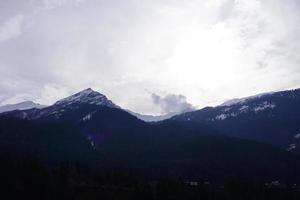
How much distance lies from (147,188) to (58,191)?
3684 centimetres

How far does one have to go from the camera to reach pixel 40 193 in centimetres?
17612

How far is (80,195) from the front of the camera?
19712cm

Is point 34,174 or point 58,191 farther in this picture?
point 34,174

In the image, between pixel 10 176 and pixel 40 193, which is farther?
pixel 10 176

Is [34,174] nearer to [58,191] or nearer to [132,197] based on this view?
[58,191]

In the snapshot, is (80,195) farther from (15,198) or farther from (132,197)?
(15,198)

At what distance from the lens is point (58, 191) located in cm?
18050

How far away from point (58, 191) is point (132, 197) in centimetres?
3059

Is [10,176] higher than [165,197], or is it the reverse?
[10,176]

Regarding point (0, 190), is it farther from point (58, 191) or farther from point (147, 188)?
point (147, 188)

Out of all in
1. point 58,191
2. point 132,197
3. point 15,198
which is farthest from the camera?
point 132,197

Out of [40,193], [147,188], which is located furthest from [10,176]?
[147,188]

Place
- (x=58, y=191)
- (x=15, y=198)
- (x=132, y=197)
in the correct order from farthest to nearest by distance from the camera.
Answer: (x=132, y=197)
(x=58, y=191)
(x=15, y=198)

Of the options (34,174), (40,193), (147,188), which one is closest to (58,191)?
(40,193)
